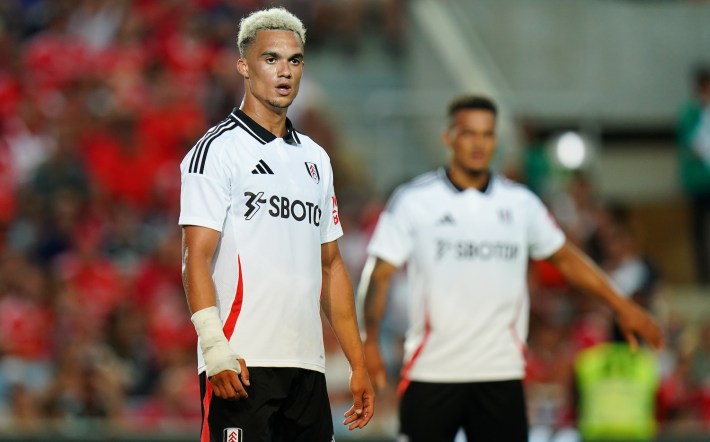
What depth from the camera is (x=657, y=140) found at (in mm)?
16266

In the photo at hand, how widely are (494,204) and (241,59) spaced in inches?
100

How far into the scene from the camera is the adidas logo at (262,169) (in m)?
5.61

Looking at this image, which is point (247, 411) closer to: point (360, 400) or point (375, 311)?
point (360, 400)

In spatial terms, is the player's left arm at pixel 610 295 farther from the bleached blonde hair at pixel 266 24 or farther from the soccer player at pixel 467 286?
the bleached blonde hair at pixel 266 24

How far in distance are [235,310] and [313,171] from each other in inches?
27.4

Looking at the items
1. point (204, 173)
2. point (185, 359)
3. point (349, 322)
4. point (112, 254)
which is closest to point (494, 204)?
point (349, 322)

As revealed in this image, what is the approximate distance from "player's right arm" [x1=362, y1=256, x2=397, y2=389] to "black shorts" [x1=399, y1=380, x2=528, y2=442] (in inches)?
11.0

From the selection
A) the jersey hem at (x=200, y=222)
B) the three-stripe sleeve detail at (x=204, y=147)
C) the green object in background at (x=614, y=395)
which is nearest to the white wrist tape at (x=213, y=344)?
the jersey hem at (x=200, y=222)

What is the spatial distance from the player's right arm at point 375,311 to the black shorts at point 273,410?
1933 millimetres

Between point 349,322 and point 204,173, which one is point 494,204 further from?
point 204,173

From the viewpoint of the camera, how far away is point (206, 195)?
216 inches

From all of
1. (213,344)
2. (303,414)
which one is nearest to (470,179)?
(303,414)

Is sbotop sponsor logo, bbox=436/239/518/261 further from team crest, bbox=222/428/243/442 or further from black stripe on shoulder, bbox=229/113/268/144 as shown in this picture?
team crest, bbox=222/428/243/442

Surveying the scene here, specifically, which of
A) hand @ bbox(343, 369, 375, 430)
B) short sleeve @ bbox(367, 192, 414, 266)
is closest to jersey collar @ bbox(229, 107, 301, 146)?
hand @ bbox(343, 369, 375, 430)
